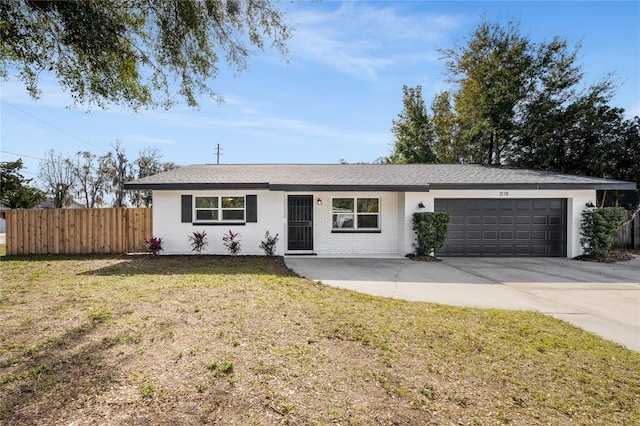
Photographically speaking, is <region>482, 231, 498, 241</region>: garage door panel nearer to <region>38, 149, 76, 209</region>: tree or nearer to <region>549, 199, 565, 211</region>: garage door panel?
<region>549, 199, 565, 211</region>: garage door panel

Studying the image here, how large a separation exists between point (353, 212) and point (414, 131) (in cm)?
1710

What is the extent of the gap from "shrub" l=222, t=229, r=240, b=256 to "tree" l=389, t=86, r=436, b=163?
18450 mm

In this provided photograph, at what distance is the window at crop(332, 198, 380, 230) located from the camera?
1184 centimetres

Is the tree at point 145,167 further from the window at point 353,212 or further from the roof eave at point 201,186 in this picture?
the window at point 353,212

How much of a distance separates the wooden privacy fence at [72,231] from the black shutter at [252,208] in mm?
3874

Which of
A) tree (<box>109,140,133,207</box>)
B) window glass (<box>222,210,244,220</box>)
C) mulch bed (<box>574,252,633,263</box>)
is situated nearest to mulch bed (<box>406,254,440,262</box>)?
mulch bed (<box>574,252,633,263</box>)

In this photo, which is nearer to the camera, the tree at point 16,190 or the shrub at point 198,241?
the shrub at point 198,241

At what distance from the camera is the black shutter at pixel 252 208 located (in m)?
11.1

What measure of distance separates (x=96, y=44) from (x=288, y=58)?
2979mm

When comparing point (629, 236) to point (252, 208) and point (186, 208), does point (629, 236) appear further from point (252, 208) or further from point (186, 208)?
point (186, 208)

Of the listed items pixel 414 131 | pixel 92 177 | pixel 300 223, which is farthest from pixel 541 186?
pixel 92 177

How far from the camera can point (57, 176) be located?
24938 mm


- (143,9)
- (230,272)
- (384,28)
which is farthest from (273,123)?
(143,9)

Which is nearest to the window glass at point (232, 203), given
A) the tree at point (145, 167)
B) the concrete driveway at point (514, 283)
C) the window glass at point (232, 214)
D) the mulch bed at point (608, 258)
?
the window glass at point (232, 214)
